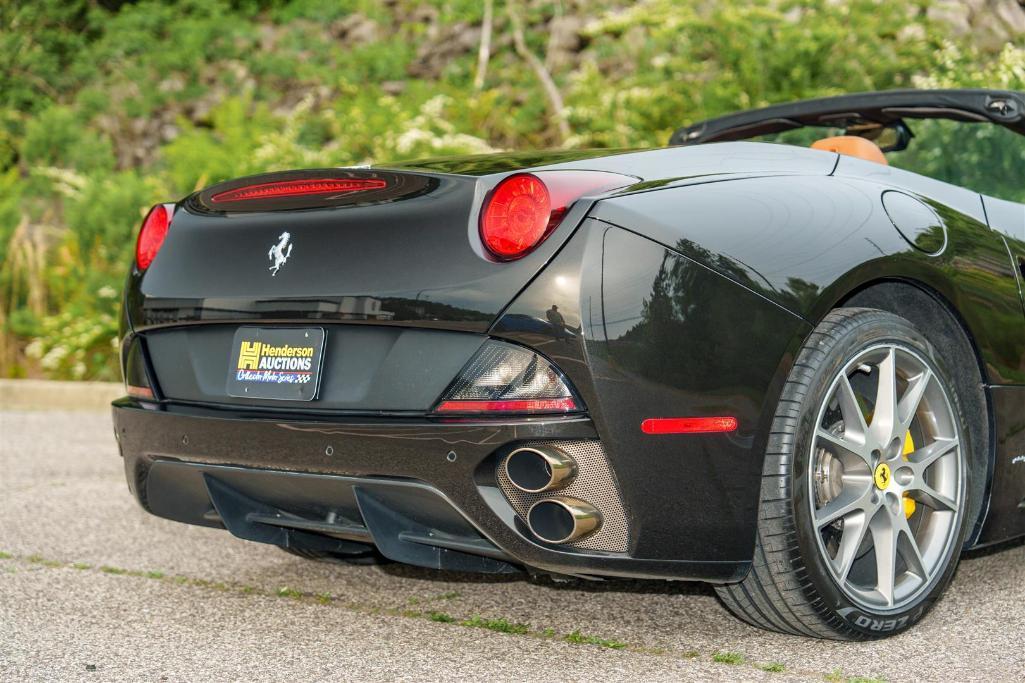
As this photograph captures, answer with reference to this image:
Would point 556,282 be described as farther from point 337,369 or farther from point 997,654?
point 997,654

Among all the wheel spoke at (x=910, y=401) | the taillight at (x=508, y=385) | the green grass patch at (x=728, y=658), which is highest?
the taillight at (x=508, y=385)

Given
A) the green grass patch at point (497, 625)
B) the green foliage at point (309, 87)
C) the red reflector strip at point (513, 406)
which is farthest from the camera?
the green foliage at point (309, 87)

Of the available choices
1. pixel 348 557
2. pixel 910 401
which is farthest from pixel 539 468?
pixel 348 557

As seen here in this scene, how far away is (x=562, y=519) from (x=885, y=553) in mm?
929

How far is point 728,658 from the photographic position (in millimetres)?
2973

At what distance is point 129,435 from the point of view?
337cm

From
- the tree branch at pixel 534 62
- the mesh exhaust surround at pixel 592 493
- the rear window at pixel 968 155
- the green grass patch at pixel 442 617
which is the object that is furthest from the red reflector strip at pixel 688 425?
the tree branch at pixel 534 62

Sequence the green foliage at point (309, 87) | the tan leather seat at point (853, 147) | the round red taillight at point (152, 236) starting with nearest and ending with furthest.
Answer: the round red taillight at point (152, 236) < the tan leather seat at point (853, 147) < the green foliage at point (309, 87)

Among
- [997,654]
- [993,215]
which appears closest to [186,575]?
[997,654]

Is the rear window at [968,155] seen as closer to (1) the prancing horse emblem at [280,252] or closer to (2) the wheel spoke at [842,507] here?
(2) the wheel spoke at [842,507]

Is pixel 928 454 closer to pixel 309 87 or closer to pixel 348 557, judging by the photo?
pixel 348 557

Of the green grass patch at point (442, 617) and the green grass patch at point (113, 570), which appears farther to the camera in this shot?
the green grass patch at point (113, 570)

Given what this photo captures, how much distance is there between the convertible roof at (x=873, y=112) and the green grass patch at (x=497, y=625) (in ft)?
7.65

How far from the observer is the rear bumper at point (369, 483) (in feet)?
9.01
